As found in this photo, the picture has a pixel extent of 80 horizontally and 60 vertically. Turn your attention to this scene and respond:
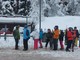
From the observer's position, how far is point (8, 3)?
213 feet

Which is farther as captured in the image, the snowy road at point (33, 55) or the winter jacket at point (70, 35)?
the winter jacket at point (70, 35)

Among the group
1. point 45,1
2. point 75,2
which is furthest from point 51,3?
point 75,2

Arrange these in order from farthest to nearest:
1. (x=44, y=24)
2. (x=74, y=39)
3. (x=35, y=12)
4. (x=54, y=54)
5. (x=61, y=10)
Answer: (x=61, y=10), (x=35, y=12), (x=44, y=24), (x=74, y=39), (x=54, y=54)

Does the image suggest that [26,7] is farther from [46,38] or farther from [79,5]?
[46,38]

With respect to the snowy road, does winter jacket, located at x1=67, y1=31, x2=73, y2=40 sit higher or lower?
higher

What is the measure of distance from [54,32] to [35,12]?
34530mm

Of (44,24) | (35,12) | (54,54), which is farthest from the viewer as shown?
(35,12)

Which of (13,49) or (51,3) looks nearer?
(13,49)

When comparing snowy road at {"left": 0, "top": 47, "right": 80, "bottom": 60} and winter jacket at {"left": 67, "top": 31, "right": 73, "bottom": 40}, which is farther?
winter jacket at {"left": 67, "top": 31, "right": 73, "bottom": 40}

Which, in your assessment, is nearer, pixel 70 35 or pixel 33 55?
pixel 33 55

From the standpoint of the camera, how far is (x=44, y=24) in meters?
55.2

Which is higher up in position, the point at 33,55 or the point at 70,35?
the point at 70,35

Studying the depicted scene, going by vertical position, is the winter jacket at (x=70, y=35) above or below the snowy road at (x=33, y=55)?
above

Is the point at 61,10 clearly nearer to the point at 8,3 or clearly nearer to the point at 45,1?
the point at 45,1
